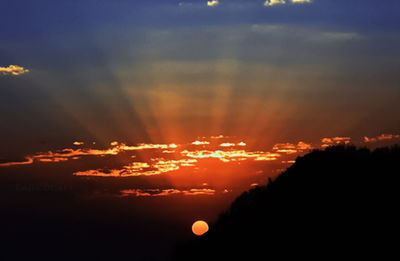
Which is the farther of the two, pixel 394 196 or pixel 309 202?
pixel 309 202

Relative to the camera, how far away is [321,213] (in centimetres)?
3659

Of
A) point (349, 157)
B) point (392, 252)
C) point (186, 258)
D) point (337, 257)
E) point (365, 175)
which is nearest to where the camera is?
point (392, 252)

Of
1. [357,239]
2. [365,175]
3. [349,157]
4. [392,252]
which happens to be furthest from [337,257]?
[349,157]

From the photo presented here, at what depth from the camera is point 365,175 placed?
3700cm

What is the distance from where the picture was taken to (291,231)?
124 feet

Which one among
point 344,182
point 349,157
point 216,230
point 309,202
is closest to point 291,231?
point 309,202

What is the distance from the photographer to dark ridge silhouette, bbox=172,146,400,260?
3211 cm

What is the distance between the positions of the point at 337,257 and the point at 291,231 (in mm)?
6251

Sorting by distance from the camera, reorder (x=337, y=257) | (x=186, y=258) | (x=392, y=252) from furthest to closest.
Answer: (x=186, y=258), (x=337, y=257), (x=392, y=252)

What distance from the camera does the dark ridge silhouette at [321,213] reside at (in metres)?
32.1

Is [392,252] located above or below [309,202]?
below

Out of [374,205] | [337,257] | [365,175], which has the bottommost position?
[337,257]

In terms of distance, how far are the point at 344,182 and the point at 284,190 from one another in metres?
7.79

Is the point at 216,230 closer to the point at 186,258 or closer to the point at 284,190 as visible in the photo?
the point at 186,258
